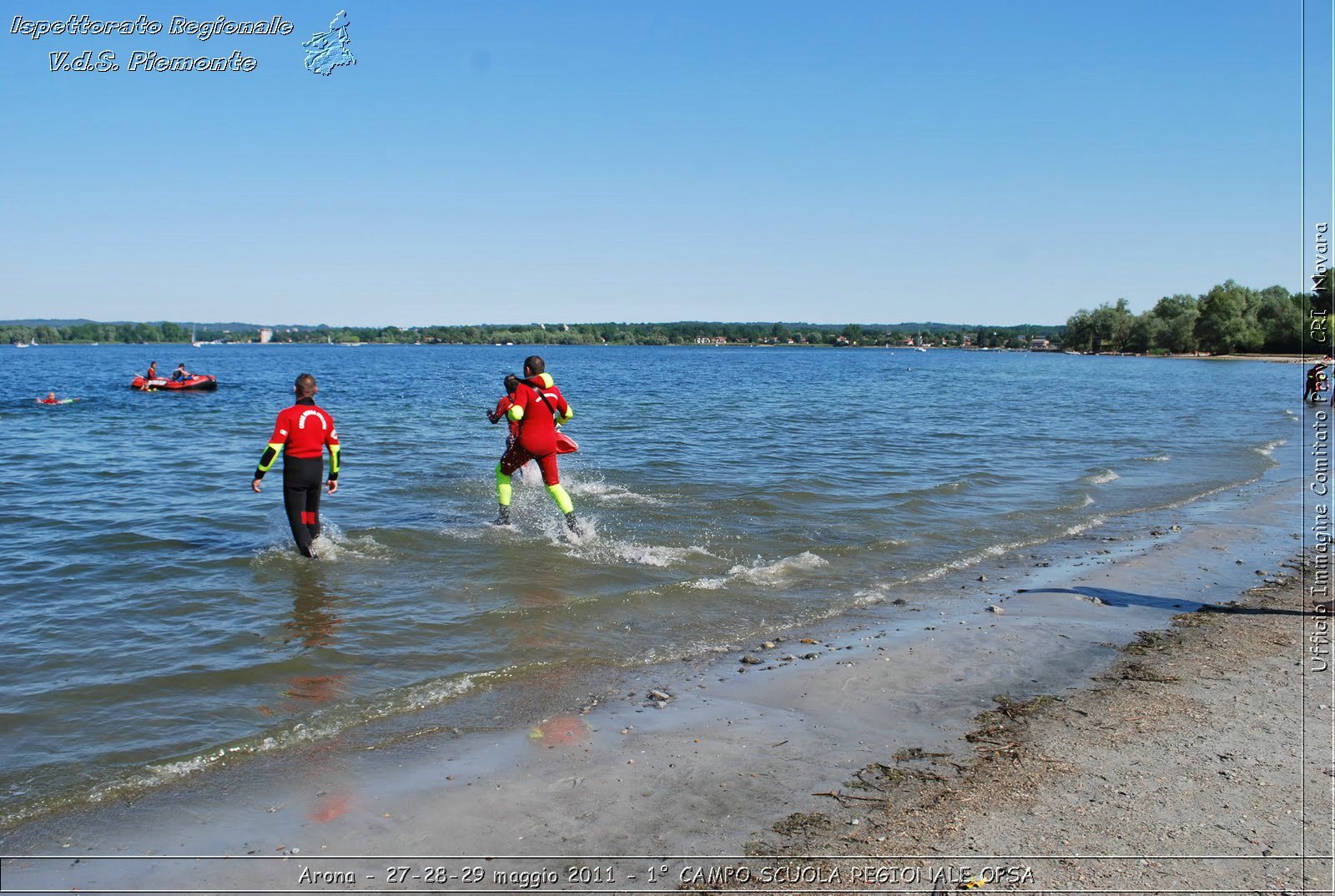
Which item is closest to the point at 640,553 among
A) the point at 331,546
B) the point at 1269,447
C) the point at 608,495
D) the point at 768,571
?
the point at 768,571

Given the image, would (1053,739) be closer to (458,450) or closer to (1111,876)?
(1111,876)

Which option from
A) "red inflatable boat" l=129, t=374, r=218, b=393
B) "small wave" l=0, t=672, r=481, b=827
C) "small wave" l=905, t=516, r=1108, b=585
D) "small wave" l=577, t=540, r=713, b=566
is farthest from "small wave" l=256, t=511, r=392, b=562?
"red inflatable boat" l=129, t=374, r=218, b=393

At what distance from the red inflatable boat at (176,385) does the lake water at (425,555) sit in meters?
11.8

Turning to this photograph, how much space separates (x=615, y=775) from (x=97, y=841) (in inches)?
108

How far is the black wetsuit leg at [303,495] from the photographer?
9.93 metres

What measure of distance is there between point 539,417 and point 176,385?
1340 inches

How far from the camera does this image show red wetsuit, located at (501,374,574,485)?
37.7 ft

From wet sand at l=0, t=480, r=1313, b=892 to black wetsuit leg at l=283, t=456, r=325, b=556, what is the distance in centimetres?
471

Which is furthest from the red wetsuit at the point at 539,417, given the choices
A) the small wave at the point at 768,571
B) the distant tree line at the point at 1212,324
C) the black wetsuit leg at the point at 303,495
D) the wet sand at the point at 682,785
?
the distant tree line at the point at 1212,324

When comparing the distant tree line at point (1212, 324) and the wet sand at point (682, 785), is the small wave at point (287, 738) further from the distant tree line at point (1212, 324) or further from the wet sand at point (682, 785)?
the distant tree line at point (1212, 324)

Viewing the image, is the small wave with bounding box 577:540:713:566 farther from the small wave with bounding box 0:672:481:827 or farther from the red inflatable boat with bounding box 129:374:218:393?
the red inflatable boat with bounding box 129:374:218:393

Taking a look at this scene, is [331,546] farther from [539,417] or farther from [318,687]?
[318,687]

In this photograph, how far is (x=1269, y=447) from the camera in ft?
78.1

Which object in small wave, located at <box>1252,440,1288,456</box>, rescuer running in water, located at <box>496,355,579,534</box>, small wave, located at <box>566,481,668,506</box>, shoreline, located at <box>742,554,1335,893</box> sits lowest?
small wave, located at <box>566,481,668,506</box>
